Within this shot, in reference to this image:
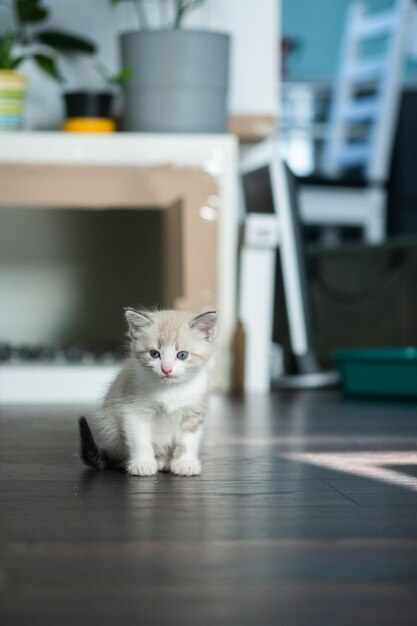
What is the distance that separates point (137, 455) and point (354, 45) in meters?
4.44

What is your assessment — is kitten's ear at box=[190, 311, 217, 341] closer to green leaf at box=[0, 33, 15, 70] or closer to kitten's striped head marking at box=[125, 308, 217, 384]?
kitten's striped head marking at box=[125, 308, 217, 384]

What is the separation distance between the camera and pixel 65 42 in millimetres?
3197

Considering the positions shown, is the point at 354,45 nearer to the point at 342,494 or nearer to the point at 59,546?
the point at 342,494

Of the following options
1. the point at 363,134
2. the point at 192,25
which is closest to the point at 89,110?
the point at 192,25

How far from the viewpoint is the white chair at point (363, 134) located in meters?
4.71

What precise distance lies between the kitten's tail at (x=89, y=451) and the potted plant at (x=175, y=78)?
1.64 metres

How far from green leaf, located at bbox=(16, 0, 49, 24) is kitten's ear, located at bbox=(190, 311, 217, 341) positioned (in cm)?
195

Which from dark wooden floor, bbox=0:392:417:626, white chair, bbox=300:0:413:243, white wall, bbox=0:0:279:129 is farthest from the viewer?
white chair, bbox=300:0:413:243

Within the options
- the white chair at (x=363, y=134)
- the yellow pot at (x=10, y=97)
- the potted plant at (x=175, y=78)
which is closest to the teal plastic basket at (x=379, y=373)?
the potted plant at (x=175, y=78)

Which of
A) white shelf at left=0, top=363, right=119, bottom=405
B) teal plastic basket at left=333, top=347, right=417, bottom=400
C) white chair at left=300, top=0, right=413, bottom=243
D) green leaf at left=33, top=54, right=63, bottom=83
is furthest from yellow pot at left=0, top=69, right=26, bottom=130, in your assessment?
white chair at left=300, top=0, right=413, bottom=243

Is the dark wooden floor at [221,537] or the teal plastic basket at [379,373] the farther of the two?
the teal plastic basket at [379,373]

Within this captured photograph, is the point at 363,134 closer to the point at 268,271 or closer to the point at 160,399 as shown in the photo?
the point at 268,271

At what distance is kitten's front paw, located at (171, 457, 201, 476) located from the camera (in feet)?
4.95

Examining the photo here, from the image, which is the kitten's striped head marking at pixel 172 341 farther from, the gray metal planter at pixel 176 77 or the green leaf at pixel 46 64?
the green leaf at pixel 46 64
